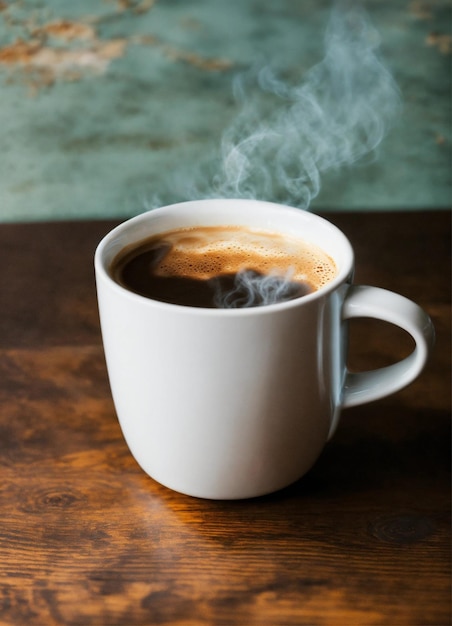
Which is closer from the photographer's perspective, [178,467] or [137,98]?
[178,467]

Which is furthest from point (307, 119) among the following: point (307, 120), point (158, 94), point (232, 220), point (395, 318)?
point (395, 318)

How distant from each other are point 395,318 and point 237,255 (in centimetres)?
19

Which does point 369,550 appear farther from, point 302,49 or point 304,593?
point 302,49

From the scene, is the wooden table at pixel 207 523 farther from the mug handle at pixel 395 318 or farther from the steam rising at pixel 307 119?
the steam rising at pixel 307 119

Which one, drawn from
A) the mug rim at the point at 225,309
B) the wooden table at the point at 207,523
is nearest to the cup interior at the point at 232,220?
the mug rim at the point at 225,309

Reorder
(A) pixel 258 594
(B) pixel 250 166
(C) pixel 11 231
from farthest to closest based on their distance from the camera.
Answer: (B) pixel 250 166, (C) pixel 11 231, (A) pixel 258 594

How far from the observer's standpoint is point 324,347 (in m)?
0.60

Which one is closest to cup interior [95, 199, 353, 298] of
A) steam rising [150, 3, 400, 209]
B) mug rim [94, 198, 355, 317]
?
mug rim [94, 198, 355, 317]

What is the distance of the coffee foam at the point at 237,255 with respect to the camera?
69 centimetres

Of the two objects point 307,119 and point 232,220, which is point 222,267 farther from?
point 307,119

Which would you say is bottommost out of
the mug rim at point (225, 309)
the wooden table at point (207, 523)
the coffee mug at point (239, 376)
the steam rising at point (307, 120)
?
the steam rising at point (307, 120)

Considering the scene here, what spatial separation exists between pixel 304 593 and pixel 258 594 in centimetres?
3

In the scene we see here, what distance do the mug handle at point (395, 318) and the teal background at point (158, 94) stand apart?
3.80 feet

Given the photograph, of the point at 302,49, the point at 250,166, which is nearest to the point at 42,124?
the point at 250,166
